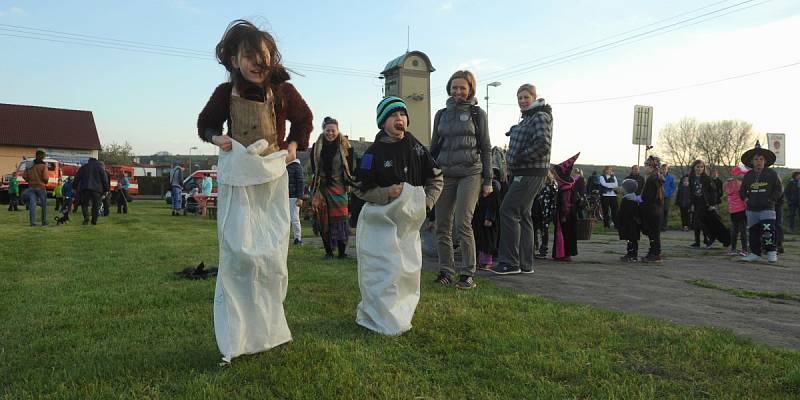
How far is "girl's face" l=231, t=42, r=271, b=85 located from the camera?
316 cm

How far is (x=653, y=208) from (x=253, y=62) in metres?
6.73

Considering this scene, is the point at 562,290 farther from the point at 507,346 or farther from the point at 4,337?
the point at 4,337

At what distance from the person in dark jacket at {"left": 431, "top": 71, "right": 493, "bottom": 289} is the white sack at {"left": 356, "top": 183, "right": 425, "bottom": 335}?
58.9 inches

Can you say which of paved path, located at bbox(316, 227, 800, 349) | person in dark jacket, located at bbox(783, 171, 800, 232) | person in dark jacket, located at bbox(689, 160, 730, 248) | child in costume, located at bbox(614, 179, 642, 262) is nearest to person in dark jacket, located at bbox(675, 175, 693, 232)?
person in dark jacket, located at bbox(783, 171, 800, 232)

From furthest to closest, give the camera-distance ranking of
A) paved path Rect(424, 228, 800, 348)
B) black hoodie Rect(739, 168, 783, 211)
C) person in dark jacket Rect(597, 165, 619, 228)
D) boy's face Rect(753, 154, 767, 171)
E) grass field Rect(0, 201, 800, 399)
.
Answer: person in dark jacket Rect(597, 165, 619, 228), boy's face Rect(753, 154, 767, 171), black hoodie Rect(739, 168, 783, 211), paved path Rect(424, 228, 800, 348), grass field Rect(0, 201, 800, 399)

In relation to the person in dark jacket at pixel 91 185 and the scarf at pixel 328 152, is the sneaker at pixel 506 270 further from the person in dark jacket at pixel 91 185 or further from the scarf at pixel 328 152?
the person in dark jacket at pixel 91 185

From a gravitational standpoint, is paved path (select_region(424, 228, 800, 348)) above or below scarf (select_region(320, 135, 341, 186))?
below

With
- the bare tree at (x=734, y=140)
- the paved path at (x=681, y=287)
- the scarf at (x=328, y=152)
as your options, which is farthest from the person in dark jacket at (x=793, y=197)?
the bare tree at (x=734, y=140)

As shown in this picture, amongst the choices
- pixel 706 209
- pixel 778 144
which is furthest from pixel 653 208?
pixel 778 144

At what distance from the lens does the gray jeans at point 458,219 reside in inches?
210

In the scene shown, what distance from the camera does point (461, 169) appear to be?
5406mm

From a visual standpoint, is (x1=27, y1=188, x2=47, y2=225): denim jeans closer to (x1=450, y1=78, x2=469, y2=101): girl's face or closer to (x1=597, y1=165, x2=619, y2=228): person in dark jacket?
(x1=450, y1=78, x2=469, y2=101): girl's face

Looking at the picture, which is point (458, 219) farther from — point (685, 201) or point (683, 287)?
point (685, 201)

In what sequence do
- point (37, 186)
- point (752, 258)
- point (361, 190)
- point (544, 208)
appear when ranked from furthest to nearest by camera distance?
point (37, 186) < point (752, 258) < point (544, 208) < point (361, 190)
